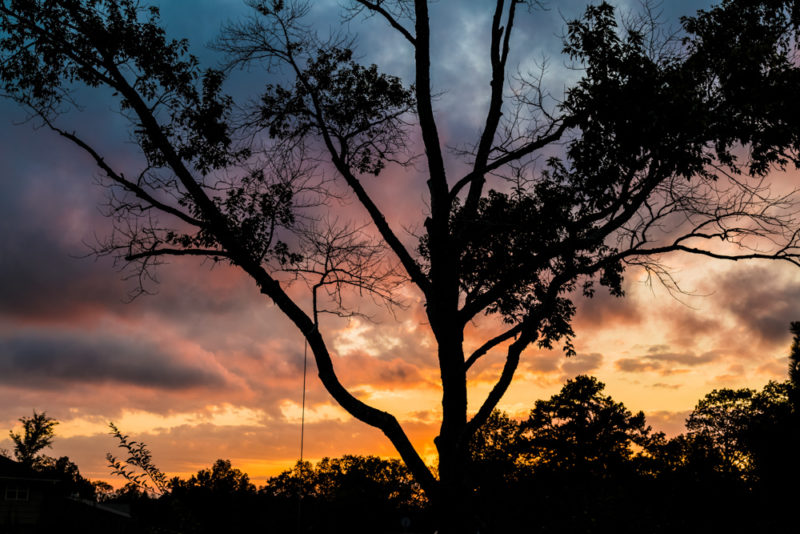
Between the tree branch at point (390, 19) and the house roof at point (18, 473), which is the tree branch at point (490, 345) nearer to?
the tree branch at point (390, 19)

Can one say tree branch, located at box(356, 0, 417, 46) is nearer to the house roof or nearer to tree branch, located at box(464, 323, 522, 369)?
tree branch, located at box(464, 323, 522, 369)

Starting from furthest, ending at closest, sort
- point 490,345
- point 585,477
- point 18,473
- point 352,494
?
point 352,494 < point 585,477 < point 18,473 < point 490,345

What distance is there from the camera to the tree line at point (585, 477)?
2939cm

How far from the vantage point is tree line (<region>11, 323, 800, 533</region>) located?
29.4 metres

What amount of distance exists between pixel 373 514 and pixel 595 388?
98.4ft

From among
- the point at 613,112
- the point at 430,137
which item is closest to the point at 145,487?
the point at 430,137

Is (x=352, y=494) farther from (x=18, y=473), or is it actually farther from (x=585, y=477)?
(x=18, y=473)

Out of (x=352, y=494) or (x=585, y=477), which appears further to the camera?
(x=352, y=494)

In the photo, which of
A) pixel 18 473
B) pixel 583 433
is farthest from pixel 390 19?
pixel 583 433

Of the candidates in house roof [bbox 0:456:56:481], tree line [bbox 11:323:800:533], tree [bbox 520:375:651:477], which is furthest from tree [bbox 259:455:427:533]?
house roof [bbox 0:456:56:481]

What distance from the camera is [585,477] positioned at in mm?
49188

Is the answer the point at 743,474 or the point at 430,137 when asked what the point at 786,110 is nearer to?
the point at 430,137

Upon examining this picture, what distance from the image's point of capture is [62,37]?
14070 mm

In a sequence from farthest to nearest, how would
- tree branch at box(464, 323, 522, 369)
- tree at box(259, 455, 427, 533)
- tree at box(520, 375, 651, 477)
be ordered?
tree at box(259, 455, 427, 533) < tree at box(520, 375, 651, 477) < tree branch at box(464, 323, 522, 369)
